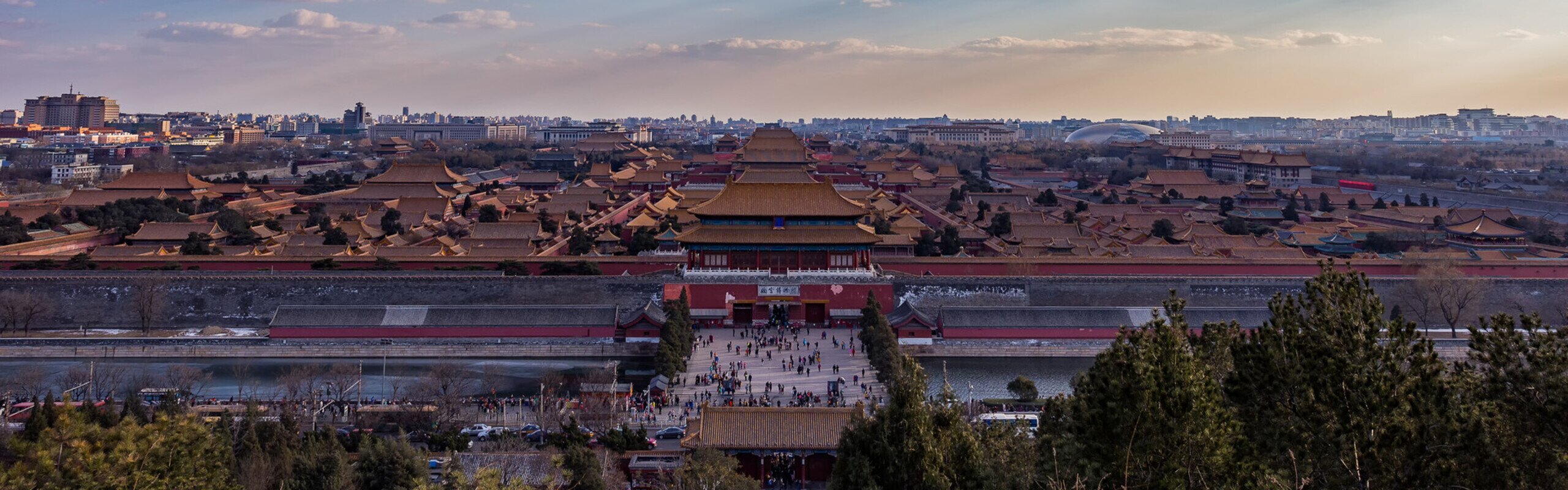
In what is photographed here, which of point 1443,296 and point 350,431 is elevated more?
point 1443,296

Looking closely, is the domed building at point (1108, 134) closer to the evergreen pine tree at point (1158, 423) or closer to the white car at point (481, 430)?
the white car at point (481, 430)

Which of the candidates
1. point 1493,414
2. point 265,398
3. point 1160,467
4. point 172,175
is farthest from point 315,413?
point 172,175

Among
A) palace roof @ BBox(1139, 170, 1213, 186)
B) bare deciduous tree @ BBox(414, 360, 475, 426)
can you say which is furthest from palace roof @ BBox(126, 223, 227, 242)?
palace roof @ BBox(1139, 170, 1213, 186)

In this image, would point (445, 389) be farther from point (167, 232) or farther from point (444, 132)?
point (444, 132)

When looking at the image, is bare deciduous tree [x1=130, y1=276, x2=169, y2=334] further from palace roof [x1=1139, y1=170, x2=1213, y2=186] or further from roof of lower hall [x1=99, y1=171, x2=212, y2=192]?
palace roof [x1=1139, y1=170, x2=1213, y2=186]

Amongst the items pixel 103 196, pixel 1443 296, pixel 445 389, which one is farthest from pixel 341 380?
pixel 103 196

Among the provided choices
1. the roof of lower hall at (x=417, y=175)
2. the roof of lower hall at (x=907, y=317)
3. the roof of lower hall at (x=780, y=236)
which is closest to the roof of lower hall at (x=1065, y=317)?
the roof of lower hall at (x=907, y=317)

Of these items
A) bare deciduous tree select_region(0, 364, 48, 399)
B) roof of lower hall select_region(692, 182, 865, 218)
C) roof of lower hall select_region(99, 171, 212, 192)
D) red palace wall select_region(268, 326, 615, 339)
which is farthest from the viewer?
roof of lower hall select_region(99, 171, 212, 192)
